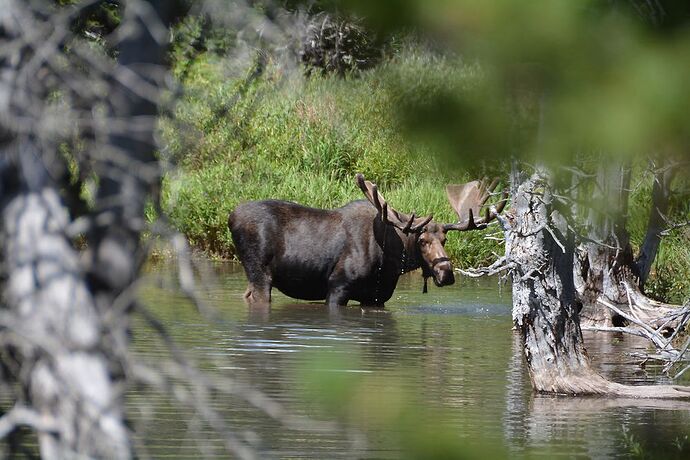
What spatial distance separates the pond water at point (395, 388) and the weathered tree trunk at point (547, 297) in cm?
18

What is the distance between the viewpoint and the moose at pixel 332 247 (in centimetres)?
1595

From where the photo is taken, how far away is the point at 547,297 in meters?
8.72

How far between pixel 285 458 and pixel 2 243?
166 inches

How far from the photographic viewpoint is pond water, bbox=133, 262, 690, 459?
3092mm

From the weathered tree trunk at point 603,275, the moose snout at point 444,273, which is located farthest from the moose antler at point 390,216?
the weathered tree trunk at point 603,275

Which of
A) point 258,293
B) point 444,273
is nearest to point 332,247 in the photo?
point 258,293

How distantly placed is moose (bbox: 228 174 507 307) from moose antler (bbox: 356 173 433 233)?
2 cm

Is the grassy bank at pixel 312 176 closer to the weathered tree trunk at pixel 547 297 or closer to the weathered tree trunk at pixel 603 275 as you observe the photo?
the weathered tree trunk at pixel 603 275

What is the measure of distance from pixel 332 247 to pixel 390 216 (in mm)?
1066

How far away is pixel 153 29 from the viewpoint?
320 centimetres

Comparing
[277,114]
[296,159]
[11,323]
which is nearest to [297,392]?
[11,323]

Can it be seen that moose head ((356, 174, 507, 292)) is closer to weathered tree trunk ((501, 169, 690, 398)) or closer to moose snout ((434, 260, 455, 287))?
moose snout ((434, 260, 455, 287))

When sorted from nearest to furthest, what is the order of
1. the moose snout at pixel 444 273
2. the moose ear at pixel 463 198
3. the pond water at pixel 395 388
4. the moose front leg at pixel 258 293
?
the pond water at pixel 395 388 → the moose snout at pixel 444 273 → the moose front leg at pixel 258 293 → the moose ear at pixel 463 198

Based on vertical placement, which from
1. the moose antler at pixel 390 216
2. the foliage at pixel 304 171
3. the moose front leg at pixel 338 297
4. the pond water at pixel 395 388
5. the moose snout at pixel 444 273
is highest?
the foliage at pixel 304 171
